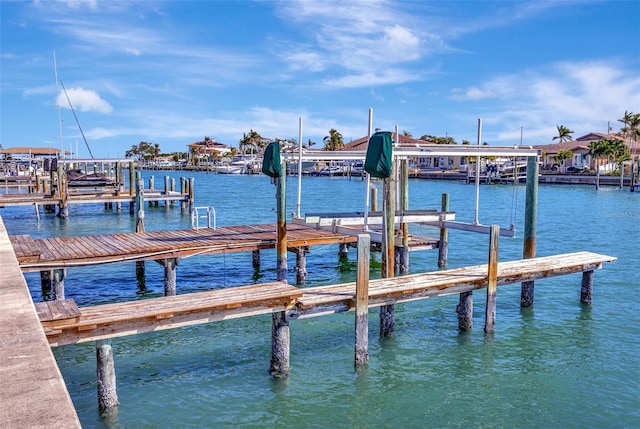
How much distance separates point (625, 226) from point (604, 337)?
2652 centimetres

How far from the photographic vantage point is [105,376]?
884 centimetres

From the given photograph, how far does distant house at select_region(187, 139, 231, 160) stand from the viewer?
595 ft

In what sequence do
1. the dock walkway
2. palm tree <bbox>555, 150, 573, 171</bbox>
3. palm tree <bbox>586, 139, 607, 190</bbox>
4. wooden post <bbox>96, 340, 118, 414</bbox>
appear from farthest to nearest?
1. palm tree <bbox>555, 150, 573, 171</bbox>
2. palm tree <bbox>586, 139, 607, 190</bbox>
3. wooden post <bbox>96, 340, 118, 414</bbox>
4. the dock walkway

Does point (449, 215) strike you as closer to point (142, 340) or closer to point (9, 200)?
point (142, 340)

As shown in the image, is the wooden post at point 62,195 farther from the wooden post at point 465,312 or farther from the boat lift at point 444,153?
the wooden post at point 465,312

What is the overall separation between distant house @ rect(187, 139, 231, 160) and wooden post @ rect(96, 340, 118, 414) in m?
169

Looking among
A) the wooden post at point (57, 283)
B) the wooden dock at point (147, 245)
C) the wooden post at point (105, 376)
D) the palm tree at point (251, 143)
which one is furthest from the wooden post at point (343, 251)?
the palm tree at point (251, 143)

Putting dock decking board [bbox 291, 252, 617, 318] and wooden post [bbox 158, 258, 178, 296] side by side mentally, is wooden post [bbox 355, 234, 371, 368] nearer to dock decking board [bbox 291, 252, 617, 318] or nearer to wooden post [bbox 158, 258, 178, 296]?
dock decking board [bbox 291, 252, 617, 318]

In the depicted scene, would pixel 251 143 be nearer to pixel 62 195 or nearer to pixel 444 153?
pixel 62 195

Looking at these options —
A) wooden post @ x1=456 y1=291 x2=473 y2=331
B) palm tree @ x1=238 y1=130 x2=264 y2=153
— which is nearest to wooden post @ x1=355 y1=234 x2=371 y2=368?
wooden post @ x1=456 y1=291 x2=473 y2=331

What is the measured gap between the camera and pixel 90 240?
1705cm

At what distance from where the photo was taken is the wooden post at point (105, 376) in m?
8.70

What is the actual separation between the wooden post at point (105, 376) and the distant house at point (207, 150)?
169 m

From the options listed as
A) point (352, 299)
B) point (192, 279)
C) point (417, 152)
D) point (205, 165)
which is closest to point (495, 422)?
point (352, 299)
